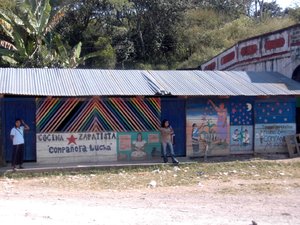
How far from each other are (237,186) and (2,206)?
569 cm

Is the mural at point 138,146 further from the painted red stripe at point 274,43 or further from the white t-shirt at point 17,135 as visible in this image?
the painted red stripe at point 274,43

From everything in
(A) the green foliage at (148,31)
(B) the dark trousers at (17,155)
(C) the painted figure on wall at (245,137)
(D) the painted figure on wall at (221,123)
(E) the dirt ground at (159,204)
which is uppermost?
(A) the green foliage at (148,31)

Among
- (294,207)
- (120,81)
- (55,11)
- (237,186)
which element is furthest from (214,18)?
(294,207)

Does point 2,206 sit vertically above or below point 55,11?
below

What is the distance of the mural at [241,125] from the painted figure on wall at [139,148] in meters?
3.02

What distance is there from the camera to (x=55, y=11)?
24.6 meters

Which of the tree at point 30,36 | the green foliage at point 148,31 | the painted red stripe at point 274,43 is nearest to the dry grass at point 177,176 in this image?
the painted red stripe at point 274,43

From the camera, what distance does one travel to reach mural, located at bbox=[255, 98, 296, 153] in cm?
1645

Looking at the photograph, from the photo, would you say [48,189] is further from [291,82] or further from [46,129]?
[291,82]

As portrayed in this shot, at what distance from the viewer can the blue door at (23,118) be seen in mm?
14352

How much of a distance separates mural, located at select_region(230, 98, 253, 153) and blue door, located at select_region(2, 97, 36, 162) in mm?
6397

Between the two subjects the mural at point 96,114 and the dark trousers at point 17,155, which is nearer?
the dark trousers at point 17,155

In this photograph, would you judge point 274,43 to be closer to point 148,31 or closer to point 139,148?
point 139,148

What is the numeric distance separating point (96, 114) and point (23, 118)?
2156mm
